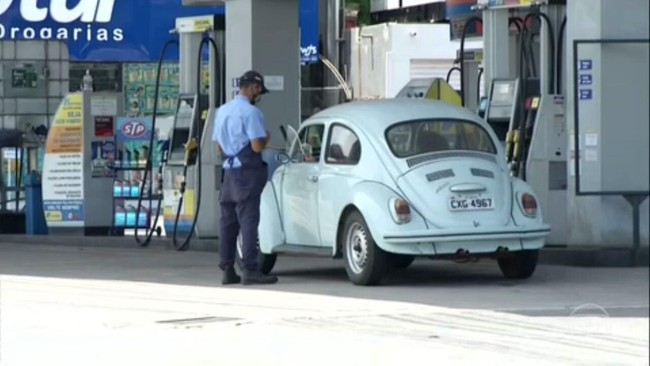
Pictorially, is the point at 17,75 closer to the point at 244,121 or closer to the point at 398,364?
the point at 244,121

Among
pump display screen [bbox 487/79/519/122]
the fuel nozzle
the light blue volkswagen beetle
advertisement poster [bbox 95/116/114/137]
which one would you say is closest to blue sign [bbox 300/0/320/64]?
advertisement poster [bbox 95/116/114/137]

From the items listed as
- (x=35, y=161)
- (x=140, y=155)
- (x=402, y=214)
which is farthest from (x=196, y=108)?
(x=402, y=214)

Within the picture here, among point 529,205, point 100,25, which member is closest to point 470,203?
point 529,205

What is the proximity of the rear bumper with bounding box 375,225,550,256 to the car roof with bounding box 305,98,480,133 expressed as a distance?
Result: 134cm

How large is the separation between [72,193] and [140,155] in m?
1.17

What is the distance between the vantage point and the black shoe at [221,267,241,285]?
47.4 ft

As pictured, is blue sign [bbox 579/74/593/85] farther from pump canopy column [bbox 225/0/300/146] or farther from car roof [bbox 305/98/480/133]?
pump canopy column [bbox 225/0/300/146]

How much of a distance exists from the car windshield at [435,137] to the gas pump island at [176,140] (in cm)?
490

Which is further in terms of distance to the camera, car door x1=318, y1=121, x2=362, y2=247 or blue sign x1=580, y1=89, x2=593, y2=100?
blue sign x1=580, y1=89, x2=593, y2=100

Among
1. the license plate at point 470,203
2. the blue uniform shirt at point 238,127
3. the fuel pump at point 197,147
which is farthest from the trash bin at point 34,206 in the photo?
the license plate at point 470,203

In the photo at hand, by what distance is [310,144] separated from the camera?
14.9m

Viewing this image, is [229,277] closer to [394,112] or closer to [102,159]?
[394,112]

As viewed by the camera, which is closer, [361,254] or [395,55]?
[361,254]

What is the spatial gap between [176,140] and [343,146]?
6257 millimetres
